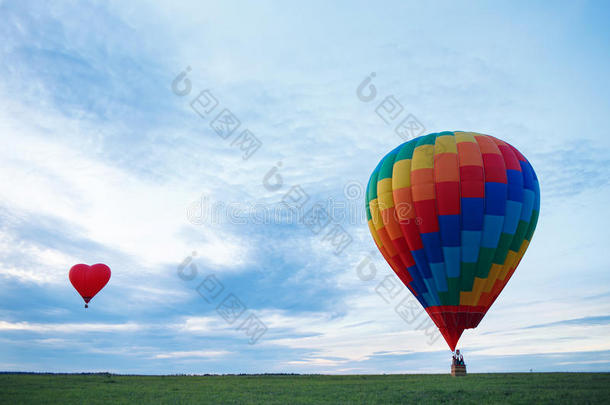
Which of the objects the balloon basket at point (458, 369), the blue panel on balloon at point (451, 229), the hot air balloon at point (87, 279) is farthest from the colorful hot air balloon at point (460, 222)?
the hot air balloon at point (87, 279)

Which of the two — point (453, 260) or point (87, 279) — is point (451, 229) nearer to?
point (453, 260)

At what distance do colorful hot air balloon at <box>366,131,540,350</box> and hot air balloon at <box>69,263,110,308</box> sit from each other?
71.9 feet

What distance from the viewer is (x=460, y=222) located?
27406mm

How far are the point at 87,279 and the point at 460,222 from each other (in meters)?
26.8

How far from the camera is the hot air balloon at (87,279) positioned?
34.0 meters

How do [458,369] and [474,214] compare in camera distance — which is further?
[458,369]

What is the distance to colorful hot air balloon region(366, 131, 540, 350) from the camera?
89.8 ft

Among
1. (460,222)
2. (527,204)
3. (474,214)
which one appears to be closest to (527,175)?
(527,204)

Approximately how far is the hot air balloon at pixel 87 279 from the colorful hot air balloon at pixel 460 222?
2192 centimetres

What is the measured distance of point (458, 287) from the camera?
27.6 metres

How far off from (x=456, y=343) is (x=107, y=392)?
2105 cm

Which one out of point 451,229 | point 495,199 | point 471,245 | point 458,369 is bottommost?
point 458,369

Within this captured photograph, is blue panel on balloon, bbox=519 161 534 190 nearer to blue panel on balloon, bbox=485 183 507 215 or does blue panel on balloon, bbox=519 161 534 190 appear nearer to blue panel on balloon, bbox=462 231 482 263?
blue panel on balloon, bbox=485 183 507 215

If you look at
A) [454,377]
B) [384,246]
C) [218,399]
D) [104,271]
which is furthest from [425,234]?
[104,271]
